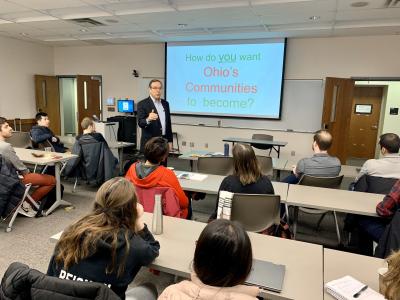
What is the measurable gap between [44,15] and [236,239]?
6.13m

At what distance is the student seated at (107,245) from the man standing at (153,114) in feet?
7.82

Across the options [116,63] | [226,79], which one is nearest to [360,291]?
[226,79]

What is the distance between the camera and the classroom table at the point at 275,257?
51.6 inches

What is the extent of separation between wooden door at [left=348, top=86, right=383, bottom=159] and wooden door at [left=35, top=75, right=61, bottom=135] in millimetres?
8923

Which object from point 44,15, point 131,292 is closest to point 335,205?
point 131,292

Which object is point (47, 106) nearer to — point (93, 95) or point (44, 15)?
point (93, 95)

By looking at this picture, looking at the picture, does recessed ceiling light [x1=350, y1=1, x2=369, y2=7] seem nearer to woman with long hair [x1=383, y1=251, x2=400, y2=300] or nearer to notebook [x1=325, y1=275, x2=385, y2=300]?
notebook [x1=325, y1=275, x2=385, y2=300]

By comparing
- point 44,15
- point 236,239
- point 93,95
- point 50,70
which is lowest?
point 236,239

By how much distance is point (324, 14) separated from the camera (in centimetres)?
488

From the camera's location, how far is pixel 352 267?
149 centimetres

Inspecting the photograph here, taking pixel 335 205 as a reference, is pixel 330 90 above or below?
above

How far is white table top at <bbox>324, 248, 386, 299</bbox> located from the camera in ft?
4.55

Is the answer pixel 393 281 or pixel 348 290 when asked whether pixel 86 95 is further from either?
pixel 393 281

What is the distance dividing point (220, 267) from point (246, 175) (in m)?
1.34
